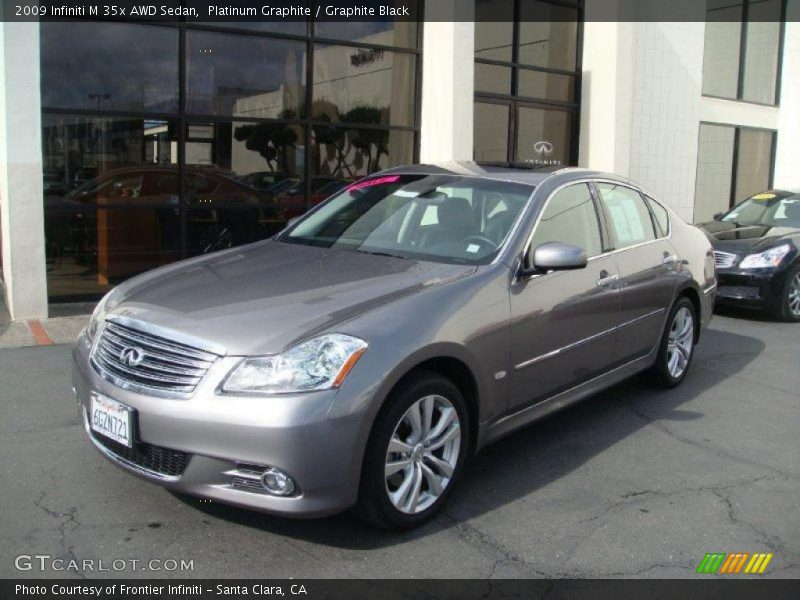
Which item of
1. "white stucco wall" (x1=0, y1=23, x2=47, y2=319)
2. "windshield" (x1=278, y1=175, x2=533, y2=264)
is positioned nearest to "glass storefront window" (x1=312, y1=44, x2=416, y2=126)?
"white stucco wall" (x1=0, y1=23, x2=47, y2=319)

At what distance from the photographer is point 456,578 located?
3416 mm

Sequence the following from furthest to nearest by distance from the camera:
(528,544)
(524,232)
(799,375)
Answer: (799,375) → (524,232) → (528,544)

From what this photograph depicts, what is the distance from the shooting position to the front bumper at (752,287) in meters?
9.11

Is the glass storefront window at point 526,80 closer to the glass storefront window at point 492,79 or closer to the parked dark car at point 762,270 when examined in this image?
the glass storefront window at point 492,79

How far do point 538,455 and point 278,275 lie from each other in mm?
1868

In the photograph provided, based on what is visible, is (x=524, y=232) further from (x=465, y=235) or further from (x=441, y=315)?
(x=441, y=315)

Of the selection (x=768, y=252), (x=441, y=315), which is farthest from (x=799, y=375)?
(x=441, y=315)

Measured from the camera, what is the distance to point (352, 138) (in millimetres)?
10852

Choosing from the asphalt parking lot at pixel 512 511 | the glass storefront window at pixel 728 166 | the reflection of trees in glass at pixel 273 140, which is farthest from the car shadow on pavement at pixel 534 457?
the glass storefront window at pixel 728 166

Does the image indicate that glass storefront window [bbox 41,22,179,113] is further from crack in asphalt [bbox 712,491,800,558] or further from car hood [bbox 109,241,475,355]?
crack in asphalt [bbox 712,491,800,558]

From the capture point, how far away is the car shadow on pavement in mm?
3793

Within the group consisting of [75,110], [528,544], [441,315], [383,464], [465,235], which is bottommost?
[528,544]

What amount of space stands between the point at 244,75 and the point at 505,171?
18.1ft

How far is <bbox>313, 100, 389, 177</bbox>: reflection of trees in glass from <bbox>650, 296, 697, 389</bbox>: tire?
5.61 meters
